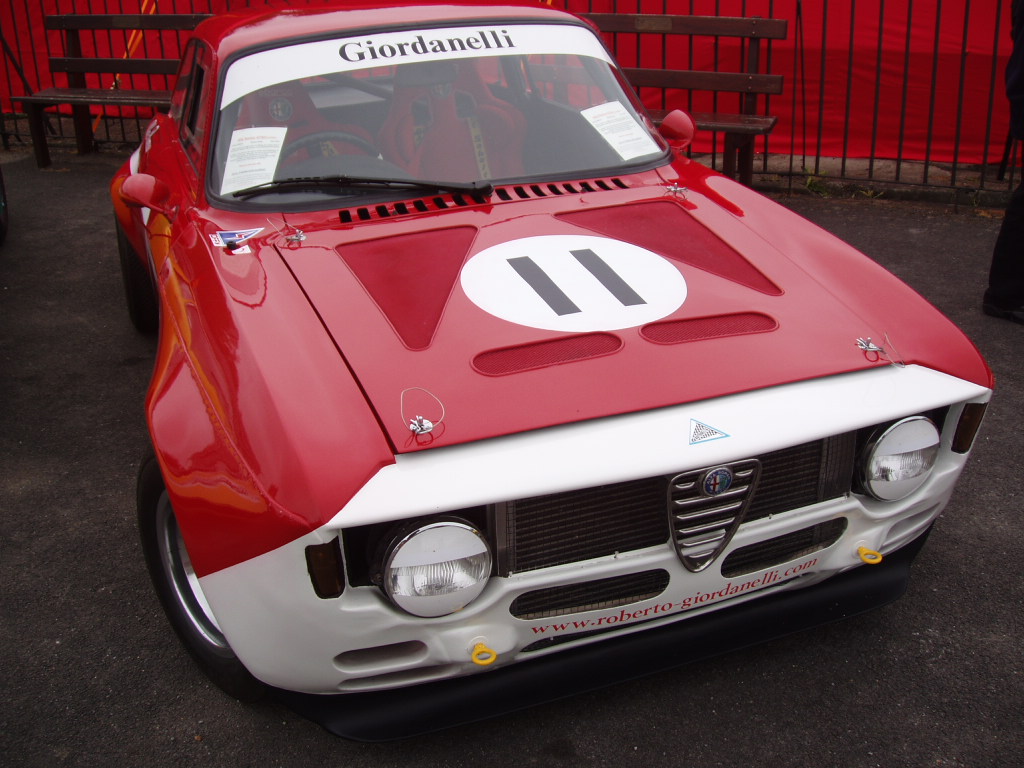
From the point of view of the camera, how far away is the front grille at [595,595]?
6.67 ft

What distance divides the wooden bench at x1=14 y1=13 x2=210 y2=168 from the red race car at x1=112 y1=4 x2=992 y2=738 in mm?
4952

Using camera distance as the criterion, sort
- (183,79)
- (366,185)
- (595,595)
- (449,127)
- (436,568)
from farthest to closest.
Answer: (183,79)
(449,127)
(366,185)
(595,595)
(436,568)

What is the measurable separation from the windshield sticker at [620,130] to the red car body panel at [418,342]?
293mm

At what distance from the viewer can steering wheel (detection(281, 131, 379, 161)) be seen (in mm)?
2873

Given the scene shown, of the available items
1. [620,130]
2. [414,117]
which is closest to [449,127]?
[414,117]

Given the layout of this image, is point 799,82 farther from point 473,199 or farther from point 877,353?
point 877,353

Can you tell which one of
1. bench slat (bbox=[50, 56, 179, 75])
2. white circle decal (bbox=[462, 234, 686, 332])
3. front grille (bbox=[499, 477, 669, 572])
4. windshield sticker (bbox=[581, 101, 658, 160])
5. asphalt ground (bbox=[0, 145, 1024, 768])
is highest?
windshield sticker (bbox=[581, 101, 658, 160])

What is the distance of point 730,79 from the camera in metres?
6.08

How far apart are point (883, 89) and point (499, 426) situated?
6.03 meters

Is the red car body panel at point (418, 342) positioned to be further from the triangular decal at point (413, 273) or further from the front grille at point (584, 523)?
the front grille at point (584, 523)

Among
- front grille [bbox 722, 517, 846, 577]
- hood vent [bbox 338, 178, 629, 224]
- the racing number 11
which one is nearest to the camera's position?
front grille [bbox 722, 517, 846, 577]

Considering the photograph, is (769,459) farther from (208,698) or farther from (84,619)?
(84,619)

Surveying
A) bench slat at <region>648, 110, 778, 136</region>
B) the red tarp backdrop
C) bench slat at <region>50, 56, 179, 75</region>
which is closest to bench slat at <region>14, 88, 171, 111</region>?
bench slat at <region>50, 56, 179, 75</region>

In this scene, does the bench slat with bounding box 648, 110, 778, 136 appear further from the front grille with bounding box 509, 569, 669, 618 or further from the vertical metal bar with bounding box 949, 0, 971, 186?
the front grille with bounding box 509, 569, 669, 618
